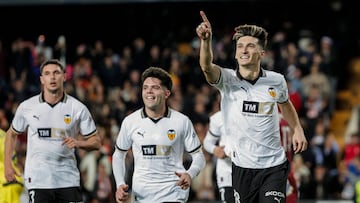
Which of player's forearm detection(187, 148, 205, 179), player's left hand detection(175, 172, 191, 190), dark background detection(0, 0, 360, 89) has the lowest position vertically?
player's left hand detection(175, 172, 191, 190)

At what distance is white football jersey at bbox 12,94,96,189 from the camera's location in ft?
39.7

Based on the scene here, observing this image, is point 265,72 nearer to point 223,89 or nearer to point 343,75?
point 223,89

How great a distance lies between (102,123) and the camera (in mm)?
20906

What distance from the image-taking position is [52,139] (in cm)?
1212

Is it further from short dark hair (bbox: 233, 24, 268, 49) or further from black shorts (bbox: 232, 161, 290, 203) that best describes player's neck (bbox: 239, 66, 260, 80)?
black shorts (bbox: 232, 161, 290, 203)

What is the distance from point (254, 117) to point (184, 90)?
1210cm

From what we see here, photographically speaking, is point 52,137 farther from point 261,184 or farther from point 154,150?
point 261,184

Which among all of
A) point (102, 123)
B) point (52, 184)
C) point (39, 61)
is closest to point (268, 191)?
point (52, 184)

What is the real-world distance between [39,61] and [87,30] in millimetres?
4252

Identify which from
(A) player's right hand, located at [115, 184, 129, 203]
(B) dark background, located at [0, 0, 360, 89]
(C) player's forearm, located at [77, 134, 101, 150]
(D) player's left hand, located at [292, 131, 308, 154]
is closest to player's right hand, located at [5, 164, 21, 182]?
(C) player's forearm, located at [77, 134, 101, 150]

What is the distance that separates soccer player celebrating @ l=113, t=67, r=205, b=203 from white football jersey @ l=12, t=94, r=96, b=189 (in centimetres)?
102

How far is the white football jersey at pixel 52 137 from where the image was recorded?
12086mm

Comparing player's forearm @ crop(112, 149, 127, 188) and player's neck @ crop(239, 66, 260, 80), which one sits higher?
player's neck @ crop(239, 66, 260, 80)

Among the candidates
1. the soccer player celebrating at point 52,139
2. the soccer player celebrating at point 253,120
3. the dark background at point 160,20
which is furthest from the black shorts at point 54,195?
the dark background at point 160,20
